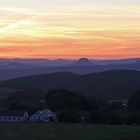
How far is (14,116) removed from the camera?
61.3 meters

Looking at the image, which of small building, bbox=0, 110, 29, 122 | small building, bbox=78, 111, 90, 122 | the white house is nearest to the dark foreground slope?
the white house

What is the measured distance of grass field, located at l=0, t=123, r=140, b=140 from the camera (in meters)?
39.7

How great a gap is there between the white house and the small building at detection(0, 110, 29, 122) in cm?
88

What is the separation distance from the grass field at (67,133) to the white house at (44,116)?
1052 cm

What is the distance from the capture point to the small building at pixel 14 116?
6050 centimetres

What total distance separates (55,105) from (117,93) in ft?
117

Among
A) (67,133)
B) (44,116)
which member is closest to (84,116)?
(44,116)

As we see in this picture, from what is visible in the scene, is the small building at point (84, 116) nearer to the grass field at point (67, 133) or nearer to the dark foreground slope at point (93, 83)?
the grass field at point (67, 133)

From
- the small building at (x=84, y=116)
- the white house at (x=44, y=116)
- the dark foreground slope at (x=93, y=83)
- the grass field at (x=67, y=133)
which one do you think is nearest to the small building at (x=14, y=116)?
the white house at (x=44, y=116)

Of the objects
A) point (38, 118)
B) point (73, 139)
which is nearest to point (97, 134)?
point (73, 139)

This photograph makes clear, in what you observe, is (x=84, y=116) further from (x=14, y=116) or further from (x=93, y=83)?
(x=93, y=83)

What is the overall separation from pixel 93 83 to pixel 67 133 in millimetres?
80588

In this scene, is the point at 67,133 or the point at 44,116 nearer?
the point at 67,133

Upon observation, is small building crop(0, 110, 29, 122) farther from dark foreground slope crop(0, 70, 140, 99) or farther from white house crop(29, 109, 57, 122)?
dark foreground slope crop(0, 70, 140, 99)
